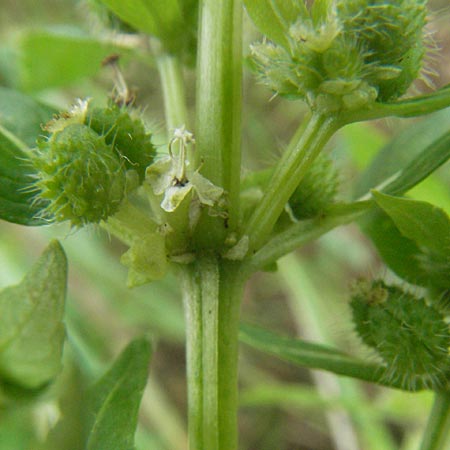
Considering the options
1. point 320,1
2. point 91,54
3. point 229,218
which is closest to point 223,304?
point 229,218

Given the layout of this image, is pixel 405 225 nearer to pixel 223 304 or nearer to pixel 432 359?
pixel 432 359

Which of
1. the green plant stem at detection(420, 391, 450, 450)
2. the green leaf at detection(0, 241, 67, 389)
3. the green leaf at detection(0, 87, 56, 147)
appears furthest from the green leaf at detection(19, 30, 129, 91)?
the green plant stem at detection(420, 391, 450, 450)

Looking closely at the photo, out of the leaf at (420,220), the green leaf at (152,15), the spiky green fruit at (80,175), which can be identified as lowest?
the spiky green fruit at (80,175)

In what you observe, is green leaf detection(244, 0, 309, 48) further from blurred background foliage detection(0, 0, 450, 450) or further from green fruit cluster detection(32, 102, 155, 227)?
blurred background foliage detection(0, 0, 450, 450)

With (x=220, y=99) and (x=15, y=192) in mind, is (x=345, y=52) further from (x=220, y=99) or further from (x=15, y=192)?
(x=15, y=192)

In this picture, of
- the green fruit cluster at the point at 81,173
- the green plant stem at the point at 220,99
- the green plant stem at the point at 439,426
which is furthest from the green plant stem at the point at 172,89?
the green plant stem at the point at 439,426

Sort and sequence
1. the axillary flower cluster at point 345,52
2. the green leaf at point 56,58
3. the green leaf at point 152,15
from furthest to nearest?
the green leaf at point 56,58 → the green leaf at point 152,15 → the axillary flower cluster at point 345,52

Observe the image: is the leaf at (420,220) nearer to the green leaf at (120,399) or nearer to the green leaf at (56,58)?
the green leaf at (120,399)
